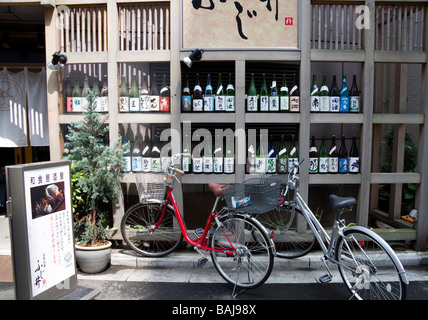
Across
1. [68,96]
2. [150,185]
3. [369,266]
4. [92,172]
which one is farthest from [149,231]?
[369,266]

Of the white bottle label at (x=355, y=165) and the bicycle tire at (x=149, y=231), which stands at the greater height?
the white bottle label at (x=355, y=165)

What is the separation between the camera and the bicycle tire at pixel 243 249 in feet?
14.4

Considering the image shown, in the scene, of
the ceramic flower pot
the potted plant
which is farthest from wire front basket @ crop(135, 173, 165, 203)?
the ceramic flower pot

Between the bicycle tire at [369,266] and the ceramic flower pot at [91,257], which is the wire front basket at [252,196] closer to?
the bicycle tire at [369,266]

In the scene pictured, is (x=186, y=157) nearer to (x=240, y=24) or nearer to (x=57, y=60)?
(x=240, y=24)

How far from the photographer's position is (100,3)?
5.59 metres

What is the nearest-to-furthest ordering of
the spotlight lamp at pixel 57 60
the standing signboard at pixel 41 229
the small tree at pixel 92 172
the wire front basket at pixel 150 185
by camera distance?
the standing signboard at pixel 41 229 < the small tree at pixel 92 172 < the wire front basket at pixel 150 185 < the spotlight lamp at pixel 57 60

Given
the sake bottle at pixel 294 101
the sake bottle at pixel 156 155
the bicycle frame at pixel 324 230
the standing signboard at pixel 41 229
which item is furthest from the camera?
the sake bottle at pixel 156 155

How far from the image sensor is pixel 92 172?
5180 millimetres

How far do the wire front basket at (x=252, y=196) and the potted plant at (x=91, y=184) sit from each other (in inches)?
78.8

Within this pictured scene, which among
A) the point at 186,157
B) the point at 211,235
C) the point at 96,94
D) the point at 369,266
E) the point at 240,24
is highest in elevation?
the point at 240,24

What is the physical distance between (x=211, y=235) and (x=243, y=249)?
1.58 feet

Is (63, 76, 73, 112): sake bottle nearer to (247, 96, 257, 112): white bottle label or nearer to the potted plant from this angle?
the potted plant

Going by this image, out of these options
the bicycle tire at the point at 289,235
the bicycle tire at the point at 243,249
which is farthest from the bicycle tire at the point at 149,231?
the bicycle tire at the point at 289,235
